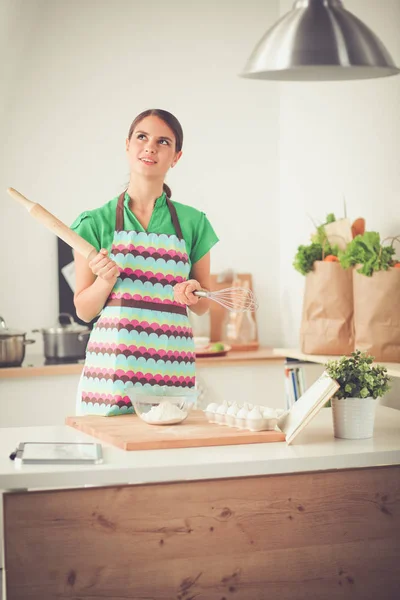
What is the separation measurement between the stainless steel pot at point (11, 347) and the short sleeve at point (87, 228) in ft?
4.98

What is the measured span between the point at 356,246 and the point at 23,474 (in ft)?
4.77

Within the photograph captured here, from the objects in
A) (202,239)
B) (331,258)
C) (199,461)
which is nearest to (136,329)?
(202,239)

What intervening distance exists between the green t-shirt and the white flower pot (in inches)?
23.9

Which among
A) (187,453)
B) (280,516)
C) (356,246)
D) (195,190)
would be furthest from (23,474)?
(195,190)

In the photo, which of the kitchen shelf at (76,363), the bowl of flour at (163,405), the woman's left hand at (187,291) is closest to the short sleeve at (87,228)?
the woman's left hand at (187,291)


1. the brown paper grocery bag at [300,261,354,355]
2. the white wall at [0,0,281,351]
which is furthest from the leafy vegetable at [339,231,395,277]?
the white wall at [0,0,281,351]

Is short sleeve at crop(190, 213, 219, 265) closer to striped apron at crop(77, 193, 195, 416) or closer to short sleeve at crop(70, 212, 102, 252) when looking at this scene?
striped apron at crop(77, 193, 195, 416)

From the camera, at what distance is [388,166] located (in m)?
2.99

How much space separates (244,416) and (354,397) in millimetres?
255

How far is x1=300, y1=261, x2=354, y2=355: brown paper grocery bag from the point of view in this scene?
291cm

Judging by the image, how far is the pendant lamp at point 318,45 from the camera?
5.71 feet

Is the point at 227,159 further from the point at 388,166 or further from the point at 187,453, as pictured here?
the point at 187,453

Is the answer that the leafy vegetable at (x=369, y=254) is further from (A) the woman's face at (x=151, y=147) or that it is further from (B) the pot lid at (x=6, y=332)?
(B) the pot lid at (x=6, y=332)

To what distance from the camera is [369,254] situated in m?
2.71
